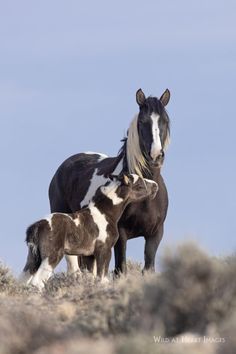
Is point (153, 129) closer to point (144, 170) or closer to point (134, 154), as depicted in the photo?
point (134, 154)

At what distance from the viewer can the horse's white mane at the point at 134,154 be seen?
14258 millimetres

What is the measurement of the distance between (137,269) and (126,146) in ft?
6.15

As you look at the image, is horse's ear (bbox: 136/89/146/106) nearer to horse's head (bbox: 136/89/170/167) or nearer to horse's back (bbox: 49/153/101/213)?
horse's head (bbox: 136/89/170/167)

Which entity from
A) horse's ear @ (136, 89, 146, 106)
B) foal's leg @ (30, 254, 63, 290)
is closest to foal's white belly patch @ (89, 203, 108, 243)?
foal's leg @ (30, 254, 63, 290)

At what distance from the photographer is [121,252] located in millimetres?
14227

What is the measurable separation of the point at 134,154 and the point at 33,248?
2312 millimetres

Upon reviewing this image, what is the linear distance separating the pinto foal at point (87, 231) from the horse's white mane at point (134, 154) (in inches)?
14.8

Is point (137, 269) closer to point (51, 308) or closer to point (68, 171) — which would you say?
point (68, 171)

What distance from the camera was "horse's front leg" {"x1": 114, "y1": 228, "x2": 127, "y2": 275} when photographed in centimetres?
1421

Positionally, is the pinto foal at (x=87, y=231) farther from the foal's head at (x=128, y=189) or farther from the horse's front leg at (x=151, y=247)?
the horse's front leg at (x=151, y=247)

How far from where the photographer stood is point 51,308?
9.21 m

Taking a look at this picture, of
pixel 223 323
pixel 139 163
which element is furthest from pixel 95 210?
pixel 223 323

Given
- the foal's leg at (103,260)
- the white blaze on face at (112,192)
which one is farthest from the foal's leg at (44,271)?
the white blaze on face at (112,192)

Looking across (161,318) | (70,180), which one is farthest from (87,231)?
(161,318)
